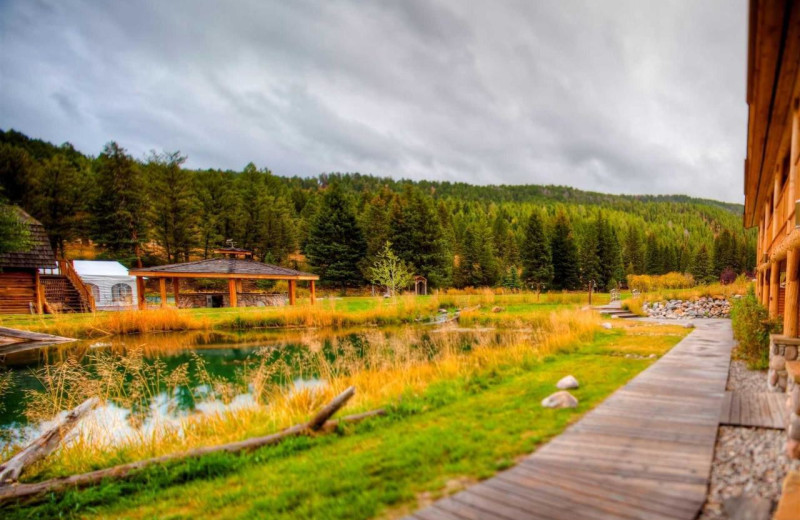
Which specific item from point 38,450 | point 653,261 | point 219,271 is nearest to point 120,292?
point 219,271

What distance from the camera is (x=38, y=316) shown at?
15.2 meters

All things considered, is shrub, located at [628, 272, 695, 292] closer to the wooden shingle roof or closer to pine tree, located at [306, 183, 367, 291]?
pine tree, located at [306, 183, 367, 291]

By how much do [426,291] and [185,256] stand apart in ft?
67.1

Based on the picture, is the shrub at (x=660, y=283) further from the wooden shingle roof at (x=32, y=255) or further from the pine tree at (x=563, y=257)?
the wooden shingle roof at (x=32, y=255)

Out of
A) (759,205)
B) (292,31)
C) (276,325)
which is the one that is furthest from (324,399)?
(292,31)

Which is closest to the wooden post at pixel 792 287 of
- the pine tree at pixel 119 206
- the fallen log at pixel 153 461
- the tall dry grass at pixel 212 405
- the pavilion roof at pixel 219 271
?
the tall dry grass at pixel 212 405

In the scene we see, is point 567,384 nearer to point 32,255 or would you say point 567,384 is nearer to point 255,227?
point 32,255

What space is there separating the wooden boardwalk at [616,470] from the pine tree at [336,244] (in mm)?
28901

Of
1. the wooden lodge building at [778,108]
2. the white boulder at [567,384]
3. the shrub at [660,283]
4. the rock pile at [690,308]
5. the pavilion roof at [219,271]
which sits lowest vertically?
the shrub at [660,283]

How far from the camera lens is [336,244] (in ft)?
106

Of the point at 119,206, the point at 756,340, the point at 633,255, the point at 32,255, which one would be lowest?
the point at 633,255

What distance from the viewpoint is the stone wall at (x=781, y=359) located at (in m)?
4.83

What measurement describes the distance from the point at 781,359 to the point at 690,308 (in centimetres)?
1418

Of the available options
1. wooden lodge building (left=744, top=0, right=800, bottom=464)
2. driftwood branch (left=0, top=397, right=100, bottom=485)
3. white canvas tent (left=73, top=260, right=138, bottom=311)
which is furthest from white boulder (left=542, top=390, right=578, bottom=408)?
white canvas tent (left=73, top=260, right=138, bottom=311)
